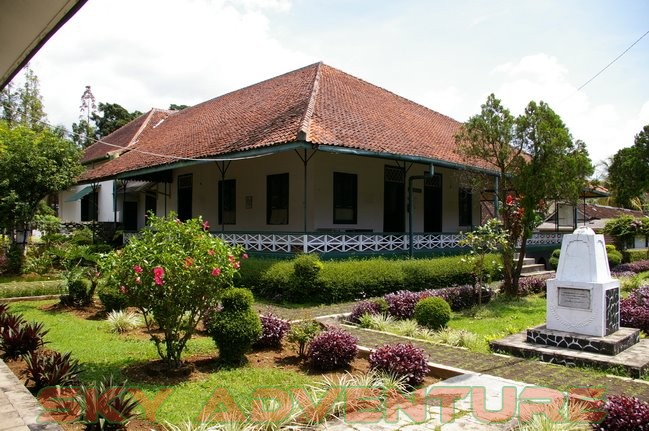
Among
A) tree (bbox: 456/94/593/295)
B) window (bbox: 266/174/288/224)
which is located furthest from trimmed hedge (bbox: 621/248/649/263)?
window (bbox: 266/174/288/224)

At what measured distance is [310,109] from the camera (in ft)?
49.4

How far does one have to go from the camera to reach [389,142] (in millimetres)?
15594

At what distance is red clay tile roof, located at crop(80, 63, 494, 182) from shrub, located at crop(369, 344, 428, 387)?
288 inches

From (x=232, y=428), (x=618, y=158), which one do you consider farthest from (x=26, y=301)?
(x=618, y=158)

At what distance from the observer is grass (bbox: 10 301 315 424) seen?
5.12 metres

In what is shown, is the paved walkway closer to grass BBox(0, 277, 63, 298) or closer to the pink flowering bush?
the pink flowering bush

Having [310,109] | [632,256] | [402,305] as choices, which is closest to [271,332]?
[402,305]

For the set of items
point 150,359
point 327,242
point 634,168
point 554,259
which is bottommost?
point 150,359

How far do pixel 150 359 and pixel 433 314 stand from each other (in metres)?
4.94

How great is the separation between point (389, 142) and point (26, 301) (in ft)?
35.5

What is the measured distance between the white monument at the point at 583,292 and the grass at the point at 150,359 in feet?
14.8

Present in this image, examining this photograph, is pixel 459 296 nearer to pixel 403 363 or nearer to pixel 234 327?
pixel 403 363

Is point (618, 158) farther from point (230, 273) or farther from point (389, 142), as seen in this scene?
point (230, 273)

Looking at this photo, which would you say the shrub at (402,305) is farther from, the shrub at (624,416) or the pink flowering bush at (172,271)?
the shrub at (624,416)
